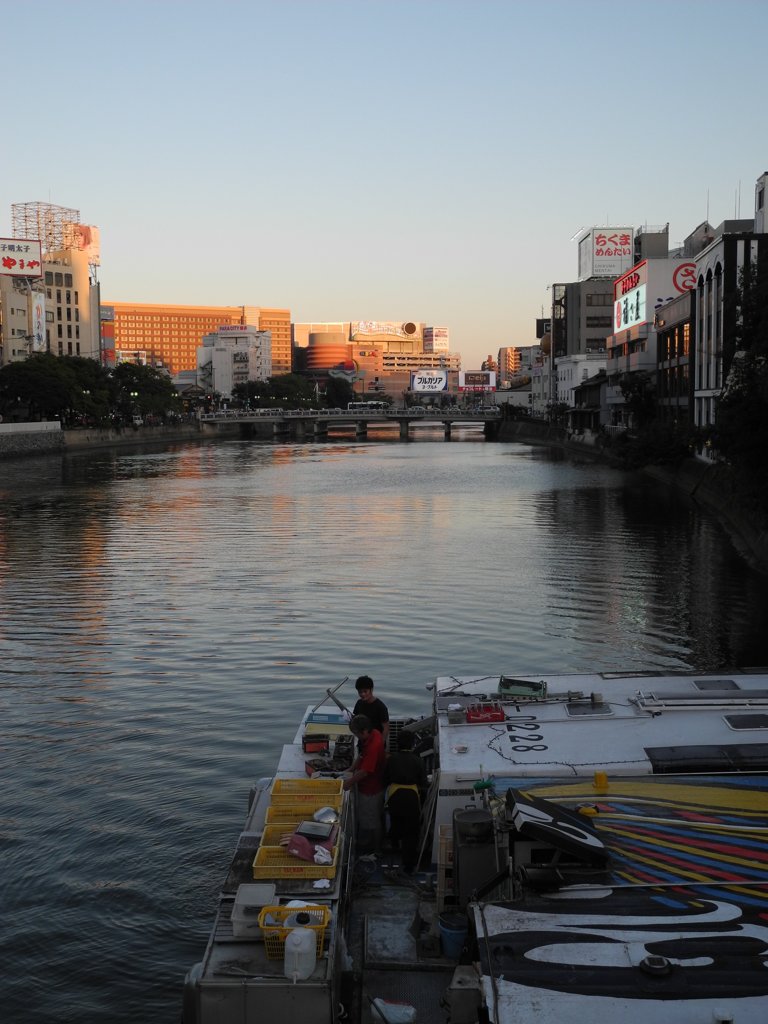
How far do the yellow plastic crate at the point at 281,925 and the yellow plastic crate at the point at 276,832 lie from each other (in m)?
1.32

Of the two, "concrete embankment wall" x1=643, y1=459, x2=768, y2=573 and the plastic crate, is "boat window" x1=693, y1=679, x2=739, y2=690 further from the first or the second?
"concrete embankment wall" x1=643, y1=459, x2=768, y2=573

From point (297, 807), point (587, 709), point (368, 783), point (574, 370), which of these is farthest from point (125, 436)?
point (297, 807)

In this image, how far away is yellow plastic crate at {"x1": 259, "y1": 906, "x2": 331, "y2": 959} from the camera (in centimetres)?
871

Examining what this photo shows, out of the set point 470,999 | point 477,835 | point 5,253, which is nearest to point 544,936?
point 470,999

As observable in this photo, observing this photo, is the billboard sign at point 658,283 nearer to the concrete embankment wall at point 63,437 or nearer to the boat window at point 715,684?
the concrete embankment wall at point 63,437

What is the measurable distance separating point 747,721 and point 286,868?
5.73m

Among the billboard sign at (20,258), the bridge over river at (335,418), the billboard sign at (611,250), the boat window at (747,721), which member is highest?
the billboard sign at (611,250)

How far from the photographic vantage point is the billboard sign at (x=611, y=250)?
17025cm

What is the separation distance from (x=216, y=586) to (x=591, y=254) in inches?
5789

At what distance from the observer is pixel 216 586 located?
35531mm

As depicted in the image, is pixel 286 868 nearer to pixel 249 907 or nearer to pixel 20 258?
pixel 249 907

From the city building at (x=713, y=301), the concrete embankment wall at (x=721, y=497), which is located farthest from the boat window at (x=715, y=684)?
the city building at (x=713, y=301)


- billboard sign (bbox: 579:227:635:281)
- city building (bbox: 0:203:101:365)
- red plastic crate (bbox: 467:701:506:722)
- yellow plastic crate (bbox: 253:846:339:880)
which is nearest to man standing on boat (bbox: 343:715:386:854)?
red plastic crate (bbox: 467:701:506:722)

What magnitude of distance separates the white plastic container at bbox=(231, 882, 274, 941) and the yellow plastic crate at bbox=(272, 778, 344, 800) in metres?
1.85
